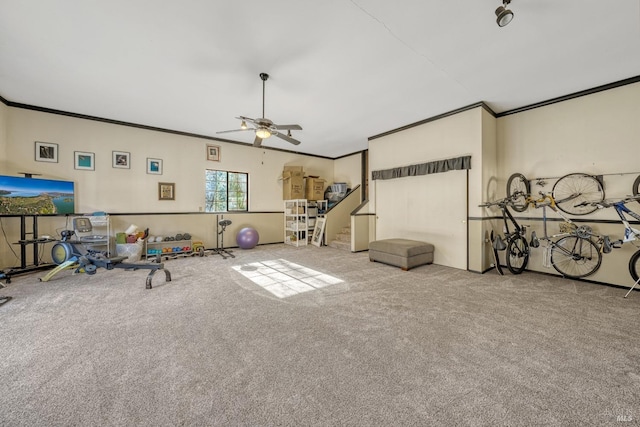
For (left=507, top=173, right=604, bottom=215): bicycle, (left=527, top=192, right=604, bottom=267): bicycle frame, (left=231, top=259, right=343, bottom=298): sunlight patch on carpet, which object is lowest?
(left=231, top=259, right=343, bottom=298): sunlight patch on carpet

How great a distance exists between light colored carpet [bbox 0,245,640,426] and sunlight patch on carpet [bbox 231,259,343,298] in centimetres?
15

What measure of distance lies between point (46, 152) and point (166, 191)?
219 cm

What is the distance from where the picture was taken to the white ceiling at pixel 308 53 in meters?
2.43

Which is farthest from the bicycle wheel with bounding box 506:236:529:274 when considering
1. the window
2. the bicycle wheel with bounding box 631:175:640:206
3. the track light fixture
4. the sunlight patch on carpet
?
the window

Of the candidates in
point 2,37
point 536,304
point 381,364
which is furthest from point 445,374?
point 2,37

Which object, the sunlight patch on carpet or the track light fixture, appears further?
the sunlight patch on carpet

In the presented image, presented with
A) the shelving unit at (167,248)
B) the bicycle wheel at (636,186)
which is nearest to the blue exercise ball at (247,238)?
the shelving unit at (167,248)

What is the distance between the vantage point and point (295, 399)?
1.53 meters

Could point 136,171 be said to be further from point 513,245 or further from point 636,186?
point 636,186

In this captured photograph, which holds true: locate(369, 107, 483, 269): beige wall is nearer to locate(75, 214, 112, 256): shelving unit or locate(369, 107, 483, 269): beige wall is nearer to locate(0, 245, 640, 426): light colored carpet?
locate(0, 245, 640, 426): light colored carpet

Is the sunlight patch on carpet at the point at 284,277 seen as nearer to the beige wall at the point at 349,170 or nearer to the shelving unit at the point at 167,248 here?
the shelving unit at the point at 167,248

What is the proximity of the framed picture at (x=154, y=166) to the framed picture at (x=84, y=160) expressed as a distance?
1.01 meters

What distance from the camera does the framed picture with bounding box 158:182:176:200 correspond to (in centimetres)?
616

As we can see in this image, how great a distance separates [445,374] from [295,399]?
111 cm
